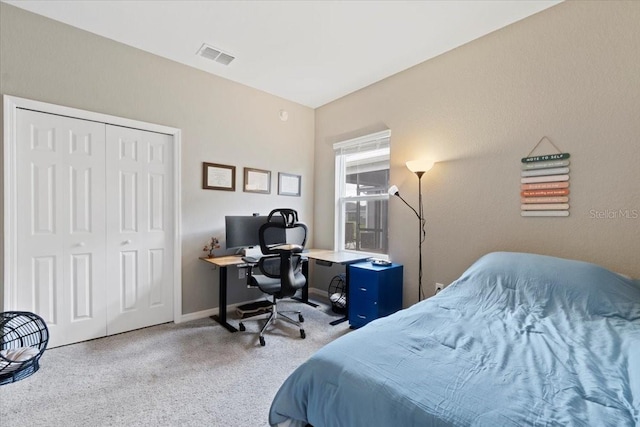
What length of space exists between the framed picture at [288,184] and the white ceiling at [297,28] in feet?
4.43

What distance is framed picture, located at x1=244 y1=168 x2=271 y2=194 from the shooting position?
143 inches

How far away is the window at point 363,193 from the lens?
359cm

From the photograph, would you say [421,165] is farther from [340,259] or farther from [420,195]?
[340,259]

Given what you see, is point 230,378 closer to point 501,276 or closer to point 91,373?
point 91,373

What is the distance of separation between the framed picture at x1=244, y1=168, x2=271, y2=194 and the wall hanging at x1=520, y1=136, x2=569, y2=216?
281cm

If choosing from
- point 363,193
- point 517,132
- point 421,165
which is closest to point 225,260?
point 363,193

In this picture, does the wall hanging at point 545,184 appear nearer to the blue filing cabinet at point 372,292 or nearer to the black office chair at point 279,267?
the blue filing cabinet at point 372,292

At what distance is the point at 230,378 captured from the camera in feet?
6.81

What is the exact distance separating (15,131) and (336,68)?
2.95 m

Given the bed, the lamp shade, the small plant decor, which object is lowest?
the bed

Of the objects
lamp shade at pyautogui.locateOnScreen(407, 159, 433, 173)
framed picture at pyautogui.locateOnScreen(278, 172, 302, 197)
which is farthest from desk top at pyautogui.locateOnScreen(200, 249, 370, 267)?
lamp shade at pyautogui.locateOnScreen(407, 159, 433, 173)

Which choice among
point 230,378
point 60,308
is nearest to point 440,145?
point 230,378

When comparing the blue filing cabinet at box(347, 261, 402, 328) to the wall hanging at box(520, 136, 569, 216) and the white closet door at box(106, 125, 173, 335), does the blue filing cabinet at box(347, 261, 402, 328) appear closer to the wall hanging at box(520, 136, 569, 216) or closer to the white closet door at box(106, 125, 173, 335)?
the wall hanging at box(520, 136, 569, 216)

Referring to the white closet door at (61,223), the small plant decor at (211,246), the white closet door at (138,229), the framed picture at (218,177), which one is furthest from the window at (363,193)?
the white closet door at (61,223)
